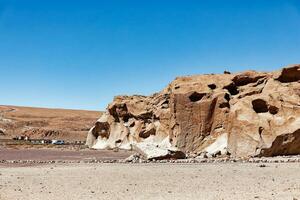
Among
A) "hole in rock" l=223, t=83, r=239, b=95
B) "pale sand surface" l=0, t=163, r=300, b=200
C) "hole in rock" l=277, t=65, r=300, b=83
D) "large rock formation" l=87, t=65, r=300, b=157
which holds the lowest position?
"pale sand surface" l=0, t=163, r=300, b=200

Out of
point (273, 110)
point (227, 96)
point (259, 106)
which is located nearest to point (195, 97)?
point (227, 96)

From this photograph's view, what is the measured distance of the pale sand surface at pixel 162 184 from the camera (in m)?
14.6

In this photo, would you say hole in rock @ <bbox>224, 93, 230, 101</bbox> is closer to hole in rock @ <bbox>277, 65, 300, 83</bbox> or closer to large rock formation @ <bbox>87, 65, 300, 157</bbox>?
large rock formation @ <bbox>87, 65, 300, 157</bbox>

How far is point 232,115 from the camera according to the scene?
1377 inches

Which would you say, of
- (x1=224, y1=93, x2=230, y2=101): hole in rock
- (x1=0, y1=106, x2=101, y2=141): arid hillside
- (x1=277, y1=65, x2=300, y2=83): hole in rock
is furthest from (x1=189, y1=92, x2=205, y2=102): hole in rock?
(x1=0, y1=106, x2=101, y2=141): arid hillside

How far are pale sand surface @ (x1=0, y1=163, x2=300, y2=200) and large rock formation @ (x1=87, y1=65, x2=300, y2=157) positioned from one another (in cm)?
845

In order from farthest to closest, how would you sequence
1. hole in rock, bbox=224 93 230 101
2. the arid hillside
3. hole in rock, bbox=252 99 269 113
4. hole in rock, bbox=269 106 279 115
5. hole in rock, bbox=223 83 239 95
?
the arid hillside
hole in rock, bbox=223 83 239 95
hole in rock, bbox=224 93 230 101
hole in rock, bbox=252 99 269 113
hole in rock, bbox=269 106 279 115

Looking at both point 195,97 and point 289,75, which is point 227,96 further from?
point 289,75

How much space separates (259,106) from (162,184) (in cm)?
1922

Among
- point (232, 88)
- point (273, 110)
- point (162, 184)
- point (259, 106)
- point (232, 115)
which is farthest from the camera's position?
point (232, 88)

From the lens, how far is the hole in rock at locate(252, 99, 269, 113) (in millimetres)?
34534

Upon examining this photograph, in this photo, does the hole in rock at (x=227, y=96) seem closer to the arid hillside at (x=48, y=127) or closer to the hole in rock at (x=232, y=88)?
the hole in rock at (x=232, y=88)

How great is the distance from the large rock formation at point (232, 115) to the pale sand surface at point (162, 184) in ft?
27.7

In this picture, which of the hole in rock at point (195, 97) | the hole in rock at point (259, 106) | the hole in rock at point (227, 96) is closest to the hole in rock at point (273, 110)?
the hole in rock at point (259, 106)
